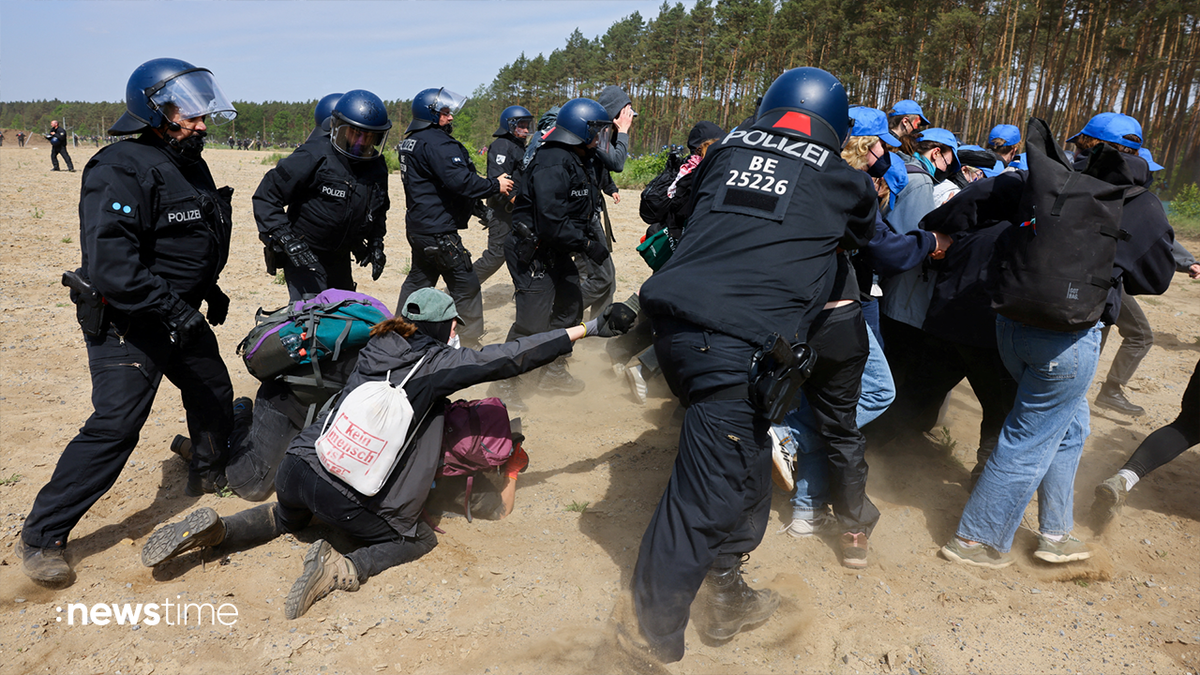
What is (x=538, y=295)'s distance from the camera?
5.54 m

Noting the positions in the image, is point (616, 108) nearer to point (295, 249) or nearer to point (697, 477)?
point (295, 249)

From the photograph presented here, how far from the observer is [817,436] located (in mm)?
3668

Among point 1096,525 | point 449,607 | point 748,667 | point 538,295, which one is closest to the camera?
point 748,667

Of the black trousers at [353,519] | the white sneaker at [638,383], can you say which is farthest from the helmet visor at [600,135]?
the black trousers at [353,519]

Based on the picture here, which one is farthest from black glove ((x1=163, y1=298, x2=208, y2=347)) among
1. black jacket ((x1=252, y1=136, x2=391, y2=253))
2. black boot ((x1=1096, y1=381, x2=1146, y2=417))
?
black boot ((x1=1096, y1=381, x2=1146, y2=417))

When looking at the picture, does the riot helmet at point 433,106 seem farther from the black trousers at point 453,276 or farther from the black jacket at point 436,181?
the black trousers at point 453,276

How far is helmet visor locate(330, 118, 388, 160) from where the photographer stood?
471cm

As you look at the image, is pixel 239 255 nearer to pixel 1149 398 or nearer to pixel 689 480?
pixel 689 480

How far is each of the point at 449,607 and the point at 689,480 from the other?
1239mm

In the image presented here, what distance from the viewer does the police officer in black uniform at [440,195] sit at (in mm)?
5746

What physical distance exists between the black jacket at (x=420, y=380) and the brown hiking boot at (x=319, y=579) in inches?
9.8

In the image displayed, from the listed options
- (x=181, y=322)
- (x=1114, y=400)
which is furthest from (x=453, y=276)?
(x=1114, y=400)

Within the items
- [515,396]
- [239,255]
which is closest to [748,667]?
[515,396]

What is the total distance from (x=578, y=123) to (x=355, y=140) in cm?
155
